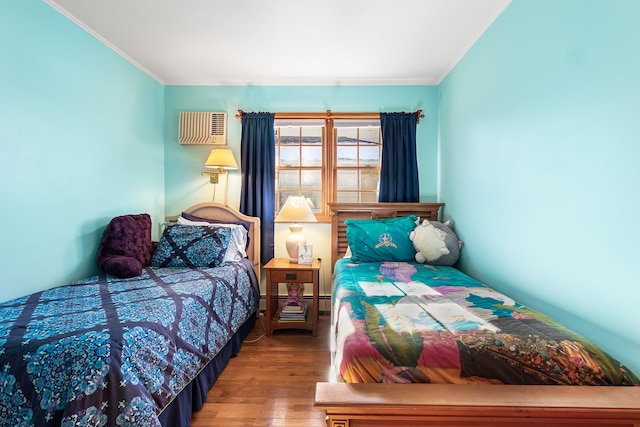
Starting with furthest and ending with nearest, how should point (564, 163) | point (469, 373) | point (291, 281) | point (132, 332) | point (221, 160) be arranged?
point (221, 160)
point (291, 281)
point (564, 163)
point (132, 332)
point (469, 373)

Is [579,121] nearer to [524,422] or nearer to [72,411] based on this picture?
[524,422]

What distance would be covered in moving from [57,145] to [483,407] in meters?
2.77

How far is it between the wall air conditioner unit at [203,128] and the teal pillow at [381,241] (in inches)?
67.8

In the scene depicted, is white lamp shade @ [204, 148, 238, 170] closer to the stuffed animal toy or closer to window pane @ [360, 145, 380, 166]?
window pane @ [360, 145, 380, 166]

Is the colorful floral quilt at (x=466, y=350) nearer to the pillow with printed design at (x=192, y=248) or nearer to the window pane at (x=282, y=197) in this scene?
the pillow with printed design at (x=192, y=248)

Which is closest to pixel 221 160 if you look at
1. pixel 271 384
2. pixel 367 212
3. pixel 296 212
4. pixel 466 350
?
pixel 296 212

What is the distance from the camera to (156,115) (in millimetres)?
3307

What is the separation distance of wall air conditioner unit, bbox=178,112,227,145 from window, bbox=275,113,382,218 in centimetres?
59

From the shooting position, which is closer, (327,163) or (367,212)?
(367,212)

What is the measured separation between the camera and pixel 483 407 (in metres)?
0.96

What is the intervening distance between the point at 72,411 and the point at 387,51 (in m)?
2.97

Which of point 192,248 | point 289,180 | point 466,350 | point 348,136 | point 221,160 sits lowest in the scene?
point 466,350

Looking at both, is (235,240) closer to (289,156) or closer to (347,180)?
(289,156)

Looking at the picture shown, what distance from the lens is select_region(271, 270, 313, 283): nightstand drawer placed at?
283 cm
